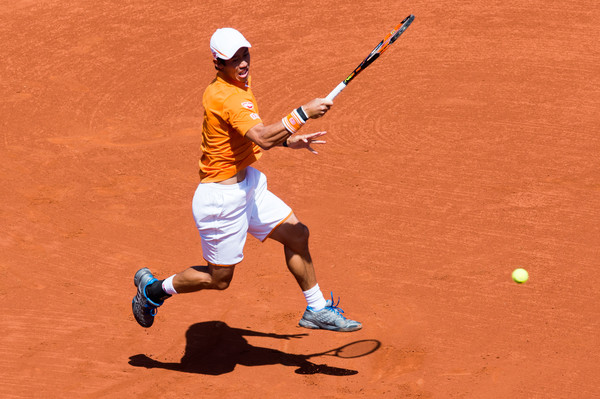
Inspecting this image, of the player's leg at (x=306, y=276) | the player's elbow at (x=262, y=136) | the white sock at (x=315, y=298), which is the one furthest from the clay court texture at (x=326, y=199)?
the player's elbow at (x=262, y=136)

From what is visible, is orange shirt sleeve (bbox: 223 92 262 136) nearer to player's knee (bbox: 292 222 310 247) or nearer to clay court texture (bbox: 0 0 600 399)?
player's knee (bbox: 292 222 310 247)

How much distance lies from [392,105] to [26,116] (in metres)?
5.30

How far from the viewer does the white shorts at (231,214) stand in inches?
300

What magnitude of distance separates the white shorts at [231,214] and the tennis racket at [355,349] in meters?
1.30

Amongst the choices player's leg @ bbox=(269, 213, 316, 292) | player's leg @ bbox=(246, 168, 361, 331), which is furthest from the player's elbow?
player's leg @ bbox=(269, 213, 316, 292)

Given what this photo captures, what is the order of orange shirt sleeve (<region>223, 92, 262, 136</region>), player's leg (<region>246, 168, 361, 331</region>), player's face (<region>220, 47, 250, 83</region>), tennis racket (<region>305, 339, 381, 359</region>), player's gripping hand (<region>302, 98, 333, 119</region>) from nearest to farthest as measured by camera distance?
player's gripping hand (<region>302, 98, 333, 119</region>) < orange shirt sleeve (<region>223, 92, 262, 136</region>) < player's face (<region>220, 47, 250, 83</region>) < player's leg (<region>246, 168, 361, 331</region>) < tennis racket (<region>305, 339, 381, 359</region>)

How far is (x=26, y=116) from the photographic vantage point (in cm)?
1309

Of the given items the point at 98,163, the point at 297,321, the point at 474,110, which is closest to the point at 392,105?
the point at 474,110

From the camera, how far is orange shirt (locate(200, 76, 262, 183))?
7.27m

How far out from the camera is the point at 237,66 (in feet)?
24.2

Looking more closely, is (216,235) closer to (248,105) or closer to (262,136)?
(262,136)

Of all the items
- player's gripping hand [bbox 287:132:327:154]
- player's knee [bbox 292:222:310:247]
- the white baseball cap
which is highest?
the white baseball cap

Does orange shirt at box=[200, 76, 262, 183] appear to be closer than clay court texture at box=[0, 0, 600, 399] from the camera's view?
Yes

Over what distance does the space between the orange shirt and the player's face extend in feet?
0.29
